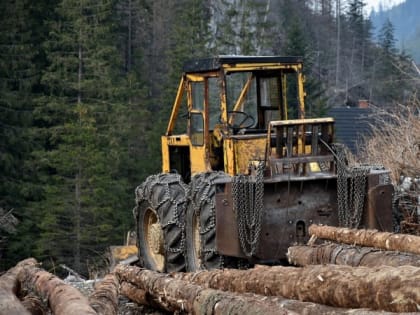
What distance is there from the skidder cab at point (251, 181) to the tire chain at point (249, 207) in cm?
1

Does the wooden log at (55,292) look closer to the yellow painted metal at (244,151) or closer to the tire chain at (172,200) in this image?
the tire chain at (172,200)

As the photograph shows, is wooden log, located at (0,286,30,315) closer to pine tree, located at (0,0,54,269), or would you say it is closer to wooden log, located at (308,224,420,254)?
wooden log, located at (308,224,420,254)

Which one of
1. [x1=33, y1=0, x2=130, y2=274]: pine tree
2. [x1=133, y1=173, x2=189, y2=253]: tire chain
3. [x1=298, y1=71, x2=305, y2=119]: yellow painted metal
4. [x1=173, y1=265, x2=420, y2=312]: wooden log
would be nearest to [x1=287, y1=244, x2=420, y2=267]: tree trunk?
[x1=173, y1=265, x2=420, y2=312]: wooden log

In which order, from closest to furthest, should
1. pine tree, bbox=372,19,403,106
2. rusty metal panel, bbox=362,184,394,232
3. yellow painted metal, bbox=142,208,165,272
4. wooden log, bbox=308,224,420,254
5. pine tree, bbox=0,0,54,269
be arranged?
wooden log, bbox=308,224,420,254
rusty metal panel, bbox=362,184,394,232
yellow painted metal, bbox=142,208,165,272
pine tree, bbox=0,0,54,269
pine tree, bbox=372,19,403,106

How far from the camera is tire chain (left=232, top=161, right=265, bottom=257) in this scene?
9.49m

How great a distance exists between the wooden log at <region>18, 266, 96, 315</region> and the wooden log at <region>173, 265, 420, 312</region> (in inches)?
56.2

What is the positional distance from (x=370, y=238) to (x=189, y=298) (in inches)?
87.7

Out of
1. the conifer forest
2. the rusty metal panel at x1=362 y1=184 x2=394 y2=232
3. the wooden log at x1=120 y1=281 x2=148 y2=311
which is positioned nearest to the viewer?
the wooden log at x1=120 y1=281 x2=148 y2=311

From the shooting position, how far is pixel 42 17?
39.2 metres

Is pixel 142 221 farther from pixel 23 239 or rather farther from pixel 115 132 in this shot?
pixel 115 132

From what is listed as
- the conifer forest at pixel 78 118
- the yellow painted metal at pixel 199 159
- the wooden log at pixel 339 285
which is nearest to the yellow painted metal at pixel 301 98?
the yellow painted metal at pixel 199 159

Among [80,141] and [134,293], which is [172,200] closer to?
[134,293]

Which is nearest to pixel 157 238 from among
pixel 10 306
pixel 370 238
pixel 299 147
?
pixel 299 147

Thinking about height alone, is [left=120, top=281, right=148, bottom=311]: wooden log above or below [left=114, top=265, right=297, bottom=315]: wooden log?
below
